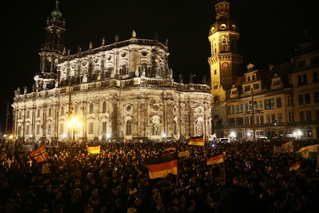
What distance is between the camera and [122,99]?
5000 centimetres

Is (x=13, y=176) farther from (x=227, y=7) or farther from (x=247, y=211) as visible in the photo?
(x=227, y=7)

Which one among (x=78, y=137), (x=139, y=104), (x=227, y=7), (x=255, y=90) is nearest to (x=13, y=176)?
(x=139, y=104)

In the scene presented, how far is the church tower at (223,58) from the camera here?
62312 millimetres

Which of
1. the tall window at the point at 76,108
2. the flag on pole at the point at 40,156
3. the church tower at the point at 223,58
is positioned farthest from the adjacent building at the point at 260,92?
the tall window at the point at 76,108

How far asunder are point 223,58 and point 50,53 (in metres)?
46.6

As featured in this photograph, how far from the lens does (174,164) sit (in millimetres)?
10727

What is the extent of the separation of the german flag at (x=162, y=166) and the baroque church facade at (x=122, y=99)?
3589 cm

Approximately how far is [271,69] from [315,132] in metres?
18.2

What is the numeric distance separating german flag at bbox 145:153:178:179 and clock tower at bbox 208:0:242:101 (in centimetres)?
5324

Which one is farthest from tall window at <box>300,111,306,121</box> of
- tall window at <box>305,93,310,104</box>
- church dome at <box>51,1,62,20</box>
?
church dome at <box>51,1,62,20</box>

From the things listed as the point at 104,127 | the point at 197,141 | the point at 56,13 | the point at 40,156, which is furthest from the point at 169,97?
the point at 56,13

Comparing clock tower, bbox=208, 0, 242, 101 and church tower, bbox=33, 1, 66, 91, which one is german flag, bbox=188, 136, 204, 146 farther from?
church tower, bbox=33, 1, 66, 91

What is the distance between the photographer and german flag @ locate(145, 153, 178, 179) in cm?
1057

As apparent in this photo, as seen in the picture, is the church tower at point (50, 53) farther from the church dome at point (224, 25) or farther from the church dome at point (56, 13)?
the church dome at point (224, 25)
